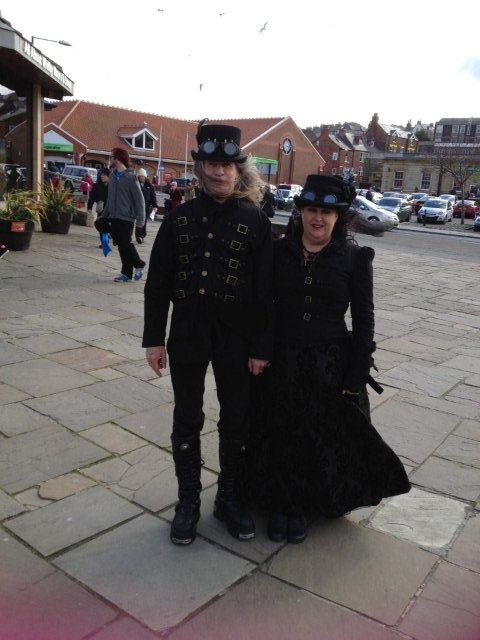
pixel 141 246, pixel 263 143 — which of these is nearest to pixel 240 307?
pixel 141 246

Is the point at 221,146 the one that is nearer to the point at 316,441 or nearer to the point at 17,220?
the point at 316,441

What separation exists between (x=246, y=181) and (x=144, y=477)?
1.67 m

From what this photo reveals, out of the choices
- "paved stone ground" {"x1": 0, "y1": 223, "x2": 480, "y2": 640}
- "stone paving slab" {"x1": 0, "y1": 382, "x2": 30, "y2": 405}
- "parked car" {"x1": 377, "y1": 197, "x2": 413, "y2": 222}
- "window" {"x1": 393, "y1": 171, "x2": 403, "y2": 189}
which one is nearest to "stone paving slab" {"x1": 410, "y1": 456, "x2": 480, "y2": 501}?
"paved stone ground" {"x1": 0, "y1": 223, "x2": 480, "y2": 640}

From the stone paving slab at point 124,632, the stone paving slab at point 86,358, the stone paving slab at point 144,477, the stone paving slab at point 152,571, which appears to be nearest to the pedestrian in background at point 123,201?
the stone paving slab at point 86,358

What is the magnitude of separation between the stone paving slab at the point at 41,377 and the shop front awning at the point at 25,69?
22.3ft

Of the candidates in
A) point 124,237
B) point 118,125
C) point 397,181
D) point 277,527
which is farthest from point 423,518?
point 397,181

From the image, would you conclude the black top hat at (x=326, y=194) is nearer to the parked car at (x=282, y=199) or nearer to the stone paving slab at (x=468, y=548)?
the stone paving slab at (x=468, y=548)

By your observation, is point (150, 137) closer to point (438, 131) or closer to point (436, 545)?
point (438, 131)

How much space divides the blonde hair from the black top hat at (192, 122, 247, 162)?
2.2 inches

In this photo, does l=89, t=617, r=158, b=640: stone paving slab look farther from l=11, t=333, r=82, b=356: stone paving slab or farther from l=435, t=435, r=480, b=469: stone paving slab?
l=11, t=333, r=82, b=356: stone paving slab

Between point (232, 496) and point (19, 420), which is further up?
point (232, 496)

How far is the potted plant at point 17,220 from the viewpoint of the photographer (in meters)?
9.75

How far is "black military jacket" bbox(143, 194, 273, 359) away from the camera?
95.0 inches

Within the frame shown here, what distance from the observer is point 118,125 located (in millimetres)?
49000
